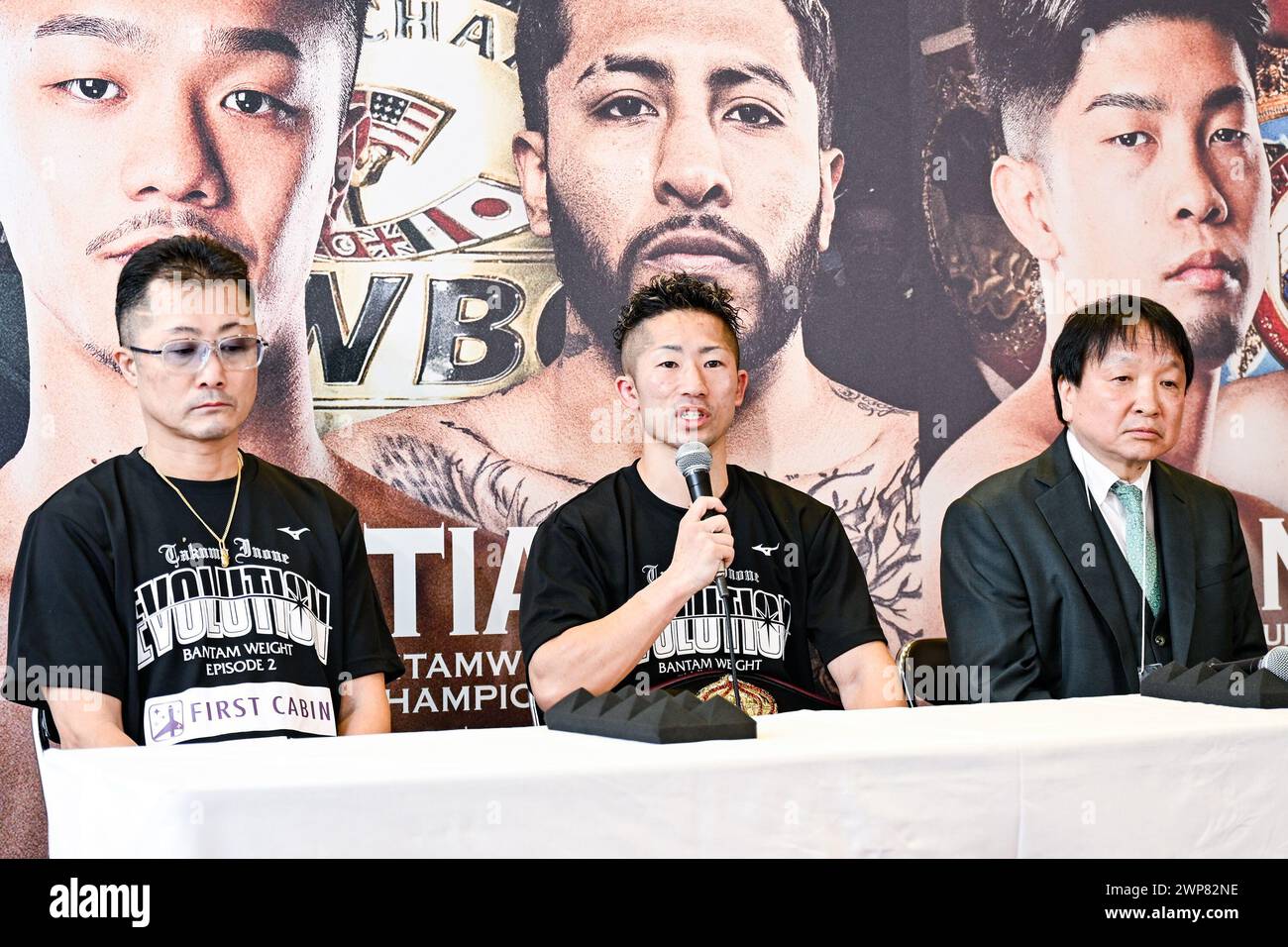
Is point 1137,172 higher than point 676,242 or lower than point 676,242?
higher

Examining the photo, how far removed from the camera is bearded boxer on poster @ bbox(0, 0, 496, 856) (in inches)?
129

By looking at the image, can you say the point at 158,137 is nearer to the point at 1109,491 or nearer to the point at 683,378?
the point at 683,378

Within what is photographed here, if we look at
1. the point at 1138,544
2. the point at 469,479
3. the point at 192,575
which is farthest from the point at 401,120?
the point at 1138,544

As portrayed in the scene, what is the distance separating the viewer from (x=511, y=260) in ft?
11.7

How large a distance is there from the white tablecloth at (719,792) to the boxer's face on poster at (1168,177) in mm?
2303

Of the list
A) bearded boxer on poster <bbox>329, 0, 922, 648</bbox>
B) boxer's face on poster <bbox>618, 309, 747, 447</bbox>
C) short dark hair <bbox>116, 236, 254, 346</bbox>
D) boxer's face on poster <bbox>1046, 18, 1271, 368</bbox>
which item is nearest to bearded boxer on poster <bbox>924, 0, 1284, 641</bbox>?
boxer's face on poster <bbox>1046, 18, 1271, 368</bbox>

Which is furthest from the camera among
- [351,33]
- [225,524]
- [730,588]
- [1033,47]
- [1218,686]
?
[1033,47]

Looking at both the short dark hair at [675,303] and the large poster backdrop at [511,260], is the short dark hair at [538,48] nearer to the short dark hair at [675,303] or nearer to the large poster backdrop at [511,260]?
the large poster backdrop at [511,260]

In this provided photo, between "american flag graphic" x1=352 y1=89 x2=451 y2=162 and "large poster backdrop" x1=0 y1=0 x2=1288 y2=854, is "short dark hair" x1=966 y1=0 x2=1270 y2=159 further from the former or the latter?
"american flag graphic" x1=352 y1=89 x2=451 y2=162

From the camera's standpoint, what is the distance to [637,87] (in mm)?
3656

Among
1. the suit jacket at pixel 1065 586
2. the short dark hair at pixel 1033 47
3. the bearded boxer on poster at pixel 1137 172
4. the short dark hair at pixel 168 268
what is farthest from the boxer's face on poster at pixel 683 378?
the short dark hair at pixel 1033 47

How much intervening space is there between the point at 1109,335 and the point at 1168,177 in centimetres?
133

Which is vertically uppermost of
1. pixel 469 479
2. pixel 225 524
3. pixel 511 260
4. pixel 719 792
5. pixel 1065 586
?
pixel 511 260
